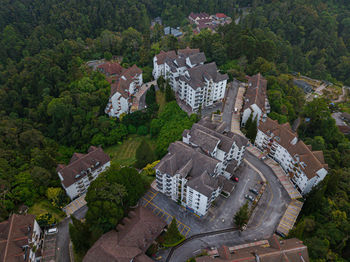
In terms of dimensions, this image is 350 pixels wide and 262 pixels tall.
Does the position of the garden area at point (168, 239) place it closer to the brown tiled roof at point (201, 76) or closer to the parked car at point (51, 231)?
the parked car at point (51, 231)

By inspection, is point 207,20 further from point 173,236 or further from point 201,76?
point 173,236

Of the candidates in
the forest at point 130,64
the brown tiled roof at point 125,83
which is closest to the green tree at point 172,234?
the forest at point 130,64

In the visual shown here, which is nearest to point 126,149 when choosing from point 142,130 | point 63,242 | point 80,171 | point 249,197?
point 142,130

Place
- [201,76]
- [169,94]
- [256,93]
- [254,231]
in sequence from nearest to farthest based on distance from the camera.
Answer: [254,231]
[201,76]
[256,93]
[169,94]

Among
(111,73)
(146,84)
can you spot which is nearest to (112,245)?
(146,84)

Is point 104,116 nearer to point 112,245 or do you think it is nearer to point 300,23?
point 112,245

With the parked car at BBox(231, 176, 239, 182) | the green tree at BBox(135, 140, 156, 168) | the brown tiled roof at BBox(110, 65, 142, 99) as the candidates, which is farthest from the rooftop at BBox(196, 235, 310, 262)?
the brown tiled roof at BBox(110, 65, 142, 99)
